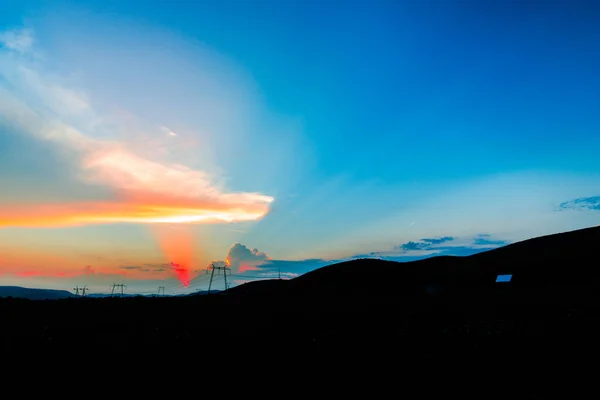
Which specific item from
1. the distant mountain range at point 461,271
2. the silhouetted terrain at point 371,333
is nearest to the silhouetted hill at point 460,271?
the distant mountain range at point 461,271

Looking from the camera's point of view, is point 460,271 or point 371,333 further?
Answer: point 460,271

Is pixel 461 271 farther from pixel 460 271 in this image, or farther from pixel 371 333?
pixel 371 333

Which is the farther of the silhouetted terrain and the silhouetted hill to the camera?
the silhouetted hill

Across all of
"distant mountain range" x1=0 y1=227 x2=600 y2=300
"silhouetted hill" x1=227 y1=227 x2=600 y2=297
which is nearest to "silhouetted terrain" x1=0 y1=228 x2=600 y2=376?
"silhouetted hill" x1=227 y1=227 x2=600 y2=297

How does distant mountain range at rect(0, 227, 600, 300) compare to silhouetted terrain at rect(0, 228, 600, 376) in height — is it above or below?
above

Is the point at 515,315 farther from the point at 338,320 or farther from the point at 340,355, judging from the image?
the point at 340,355

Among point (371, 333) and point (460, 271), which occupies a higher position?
point (460, 271)

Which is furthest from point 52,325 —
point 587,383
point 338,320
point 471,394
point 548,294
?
point 548,294

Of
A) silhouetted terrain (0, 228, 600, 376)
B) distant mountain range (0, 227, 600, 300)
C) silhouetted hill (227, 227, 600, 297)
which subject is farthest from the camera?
distant mountain range (0, 227, 600, 300)

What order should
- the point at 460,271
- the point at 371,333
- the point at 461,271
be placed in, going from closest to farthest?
the point at 371,333, the point at 461,271, the point at 460,271

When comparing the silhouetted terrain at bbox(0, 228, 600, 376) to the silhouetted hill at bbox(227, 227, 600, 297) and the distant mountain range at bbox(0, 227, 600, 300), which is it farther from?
the distant mountain range at bbox(0, 227, 600, 300)

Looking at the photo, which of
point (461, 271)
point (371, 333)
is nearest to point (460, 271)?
point (461, 271)

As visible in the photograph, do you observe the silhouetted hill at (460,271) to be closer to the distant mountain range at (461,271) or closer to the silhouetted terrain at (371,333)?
the distant mountain range at (461,271)

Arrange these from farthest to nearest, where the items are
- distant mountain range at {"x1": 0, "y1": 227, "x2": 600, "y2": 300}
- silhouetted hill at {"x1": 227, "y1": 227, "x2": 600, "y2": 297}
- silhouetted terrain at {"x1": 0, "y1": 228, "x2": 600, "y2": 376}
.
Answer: distant mountain range at {"x1": 0, "y1": 227, "x2": 600, "y2": 300}
silhouetted hill at {"x1": 227, "y1": 227, "x2": 600, "y2": 297}
silhouetted terrain at {"x1": 0, "y1": 228, "x2": 600, "y2": 376}
